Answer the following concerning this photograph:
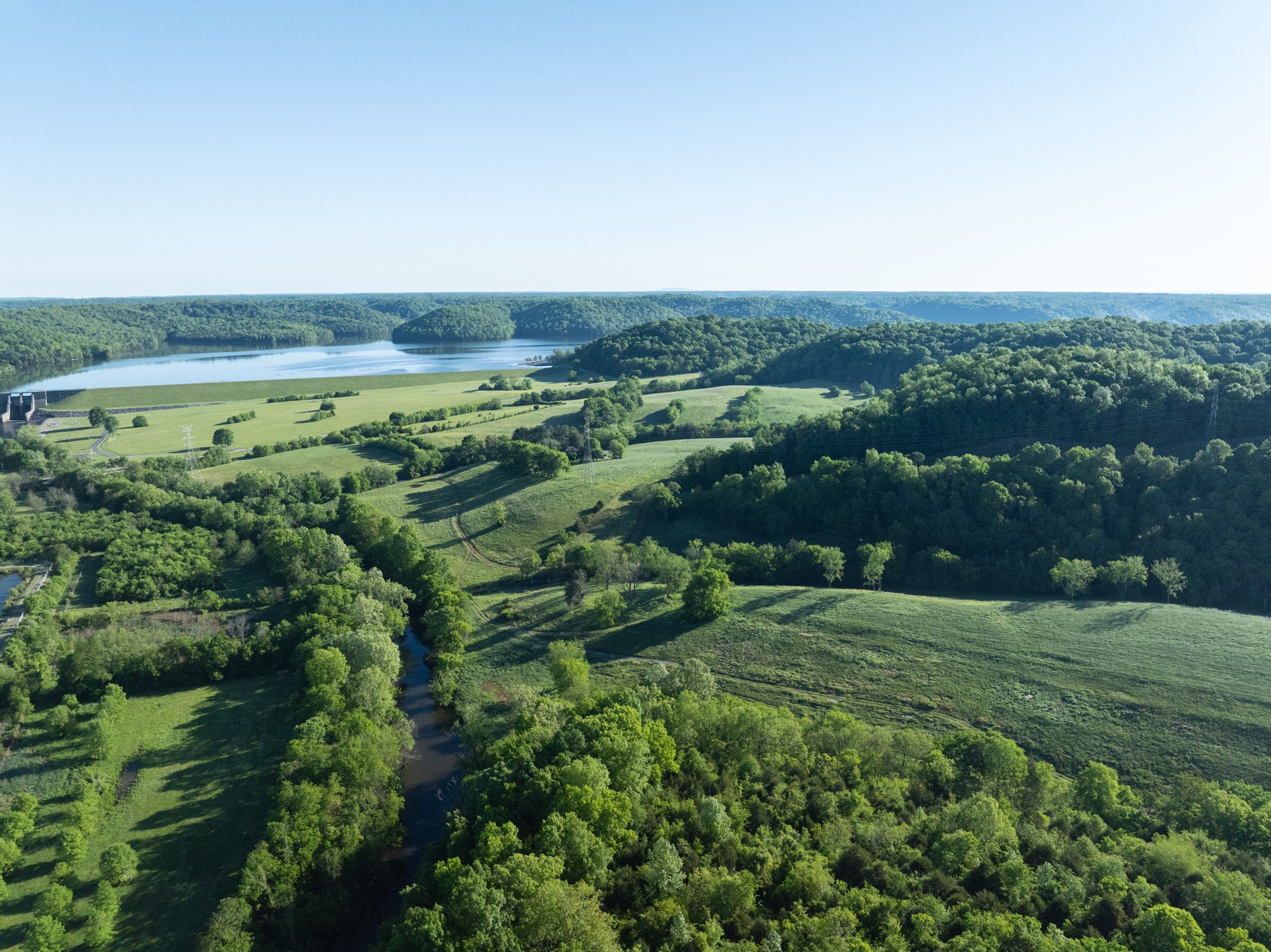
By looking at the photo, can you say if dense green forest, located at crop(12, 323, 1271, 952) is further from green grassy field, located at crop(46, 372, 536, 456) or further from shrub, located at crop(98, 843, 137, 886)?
green grassy field, located at crop(46, 372, 536, 456)

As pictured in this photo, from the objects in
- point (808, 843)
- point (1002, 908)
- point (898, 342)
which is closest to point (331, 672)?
point (808, 843)

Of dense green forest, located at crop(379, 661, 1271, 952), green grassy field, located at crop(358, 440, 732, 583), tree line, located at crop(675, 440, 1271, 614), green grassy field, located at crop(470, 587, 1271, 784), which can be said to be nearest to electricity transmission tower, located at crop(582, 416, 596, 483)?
green grassy field, located at crop(358, 440, 732, 583)

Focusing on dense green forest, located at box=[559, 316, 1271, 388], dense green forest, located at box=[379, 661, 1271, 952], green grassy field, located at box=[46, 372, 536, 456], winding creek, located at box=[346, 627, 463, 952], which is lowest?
winding creek, located at box=[346, 627, 463, 952]

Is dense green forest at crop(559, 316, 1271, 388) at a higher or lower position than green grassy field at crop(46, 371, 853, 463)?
higher

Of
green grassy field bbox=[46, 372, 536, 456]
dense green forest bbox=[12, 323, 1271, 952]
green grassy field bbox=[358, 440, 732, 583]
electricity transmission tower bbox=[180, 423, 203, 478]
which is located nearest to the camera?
dense green forest bbox=[12, 323, 1271, 952]

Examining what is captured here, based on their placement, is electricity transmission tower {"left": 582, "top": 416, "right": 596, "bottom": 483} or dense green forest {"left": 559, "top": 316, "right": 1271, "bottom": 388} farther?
dense green forest {"left": 559, "top": 316, "right": 1271, "bottom": 388}

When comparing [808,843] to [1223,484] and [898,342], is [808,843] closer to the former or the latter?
[1223,484]

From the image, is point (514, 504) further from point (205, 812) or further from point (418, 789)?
point (205, 812)

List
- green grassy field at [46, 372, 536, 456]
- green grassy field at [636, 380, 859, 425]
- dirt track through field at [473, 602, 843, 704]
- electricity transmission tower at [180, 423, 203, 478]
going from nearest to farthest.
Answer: dirt track through field at [473, 602, 843, 704] → electricity transmission tower at [180, 423, 203, 478] → green grassy field at [46, 372, 536, 456] → green grassy field at [636, 380, 859, 425]
